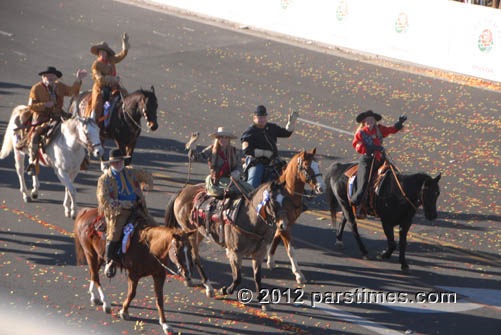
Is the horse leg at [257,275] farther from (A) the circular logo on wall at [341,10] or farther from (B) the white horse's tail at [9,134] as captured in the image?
(A) the circular logo on wall at [341,10]

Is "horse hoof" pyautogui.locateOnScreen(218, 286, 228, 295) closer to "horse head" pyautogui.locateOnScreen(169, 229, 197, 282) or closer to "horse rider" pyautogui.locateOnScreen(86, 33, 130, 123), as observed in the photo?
"horse head" pyautogui.locateOnScreen(169, 229, 197, 282)

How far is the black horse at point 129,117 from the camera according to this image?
64.6 feet

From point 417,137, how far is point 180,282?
37.1 ft

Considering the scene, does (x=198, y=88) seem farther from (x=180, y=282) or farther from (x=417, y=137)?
(x=180, y=282)

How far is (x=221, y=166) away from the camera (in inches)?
616

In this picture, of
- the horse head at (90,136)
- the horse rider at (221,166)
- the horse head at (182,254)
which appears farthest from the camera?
the horse head at (90,136)

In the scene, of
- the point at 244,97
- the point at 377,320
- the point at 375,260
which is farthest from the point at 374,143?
the point at 244,97

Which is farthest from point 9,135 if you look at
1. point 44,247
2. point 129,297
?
point 129,297

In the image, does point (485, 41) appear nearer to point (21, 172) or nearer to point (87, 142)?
point (87, 142)

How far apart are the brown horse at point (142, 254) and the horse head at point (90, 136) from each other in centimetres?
311

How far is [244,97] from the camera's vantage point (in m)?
27.7

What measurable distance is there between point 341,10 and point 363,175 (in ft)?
54.5

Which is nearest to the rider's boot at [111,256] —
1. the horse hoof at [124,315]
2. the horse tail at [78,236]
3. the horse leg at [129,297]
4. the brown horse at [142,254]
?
the brown horse at [142,254]

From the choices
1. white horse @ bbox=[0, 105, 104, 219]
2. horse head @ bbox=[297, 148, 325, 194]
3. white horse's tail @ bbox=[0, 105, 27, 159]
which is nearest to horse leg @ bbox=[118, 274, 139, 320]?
horse head @ bbox=[297, 148, 325, 194]
